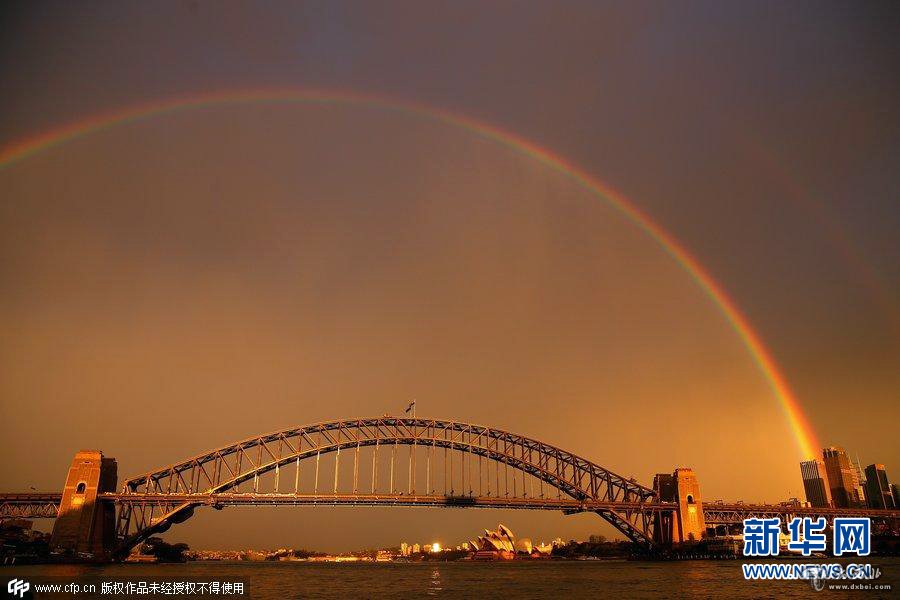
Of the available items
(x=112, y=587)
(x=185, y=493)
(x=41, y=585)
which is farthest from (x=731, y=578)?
(x=185, y=493)

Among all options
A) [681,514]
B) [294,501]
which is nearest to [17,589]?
[294,501]

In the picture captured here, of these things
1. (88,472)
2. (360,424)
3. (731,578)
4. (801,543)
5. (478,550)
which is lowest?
(478,550)

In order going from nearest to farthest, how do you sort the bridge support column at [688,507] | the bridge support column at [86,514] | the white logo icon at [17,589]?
the white logo icon at [17,589] < the bridge support column at [86,514] < the bridge support column at [688,507]

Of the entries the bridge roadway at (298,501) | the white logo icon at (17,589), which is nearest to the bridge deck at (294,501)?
the bridge roadway at (298,501)

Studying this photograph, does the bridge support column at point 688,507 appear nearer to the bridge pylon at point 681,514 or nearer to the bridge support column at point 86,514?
the bridge pylon at point 681,514

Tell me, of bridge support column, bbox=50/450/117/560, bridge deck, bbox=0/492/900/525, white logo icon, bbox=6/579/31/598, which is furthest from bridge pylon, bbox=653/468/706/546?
white logo icon, bbox=6/579/31/598

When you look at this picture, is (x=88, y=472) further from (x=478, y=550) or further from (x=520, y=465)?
(x=478, y=550)

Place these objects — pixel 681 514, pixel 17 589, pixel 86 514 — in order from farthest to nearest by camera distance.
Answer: pixel 681 514 → pixel 86 514 → pixel 17 589

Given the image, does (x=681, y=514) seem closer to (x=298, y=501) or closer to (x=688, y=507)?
(x=688, y=507)
